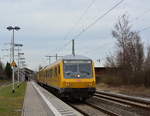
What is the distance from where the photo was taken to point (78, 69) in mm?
22391

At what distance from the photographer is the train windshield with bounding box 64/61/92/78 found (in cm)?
2214

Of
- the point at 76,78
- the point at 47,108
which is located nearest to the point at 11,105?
the point at 47,108

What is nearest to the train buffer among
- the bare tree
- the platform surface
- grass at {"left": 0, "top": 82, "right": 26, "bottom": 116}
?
the platform surface

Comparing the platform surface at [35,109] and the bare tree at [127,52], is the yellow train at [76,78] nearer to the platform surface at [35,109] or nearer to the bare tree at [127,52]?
the platform surface at [35,109]

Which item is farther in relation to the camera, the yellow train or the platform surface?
the yellow train

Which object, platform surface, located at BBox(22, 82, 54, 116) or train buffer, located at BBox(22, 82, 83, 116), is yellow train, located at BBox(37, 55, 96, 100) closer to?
train buffer, located at BBox(22, 82, 83, 116)

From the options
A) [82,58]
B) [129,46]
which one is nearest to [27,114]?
[82,58]

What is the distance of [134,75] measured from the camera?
1544 inches

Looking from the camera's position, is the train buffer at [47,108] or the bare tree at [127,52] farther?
the bare tree at [127,52]

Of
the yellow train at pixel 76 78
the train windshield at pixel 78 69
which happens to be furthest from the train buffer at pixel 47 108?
the train windshield at pixel 78 69

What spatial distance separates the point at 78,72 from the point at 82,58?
3.77ft

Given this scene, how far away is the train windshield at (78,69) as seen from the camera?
22.1 m

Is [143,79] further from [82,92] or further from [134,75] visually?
[82,92]

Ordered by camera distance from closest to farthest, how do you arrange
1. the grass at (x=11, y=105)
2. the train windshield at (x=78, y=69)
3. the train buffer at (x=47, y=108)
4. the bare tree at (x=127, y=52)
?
1. the train buffer at (x=47, y=108)
2. the grass at (x=11, y=105)
3. the train windshield at (x=78, y=69)
4. the bare tree at (x=127, y=52)
